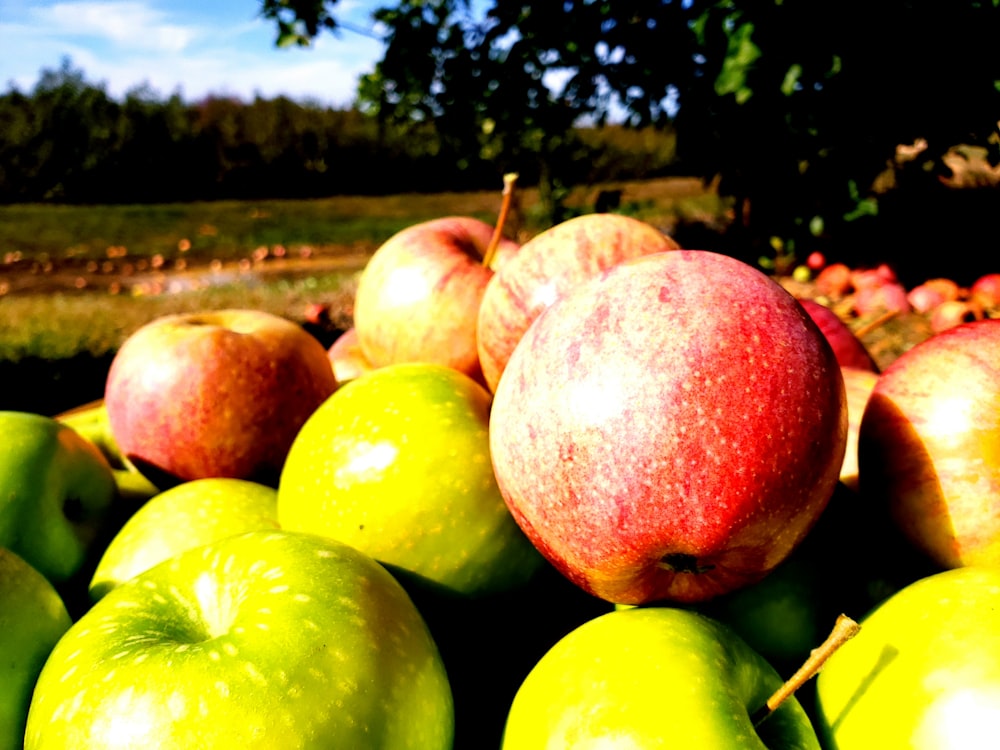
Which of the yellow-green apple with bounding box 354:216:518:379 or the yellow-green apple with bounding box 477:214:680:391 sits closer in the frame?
the yellow-green apple with bounding box 477:214:680:391

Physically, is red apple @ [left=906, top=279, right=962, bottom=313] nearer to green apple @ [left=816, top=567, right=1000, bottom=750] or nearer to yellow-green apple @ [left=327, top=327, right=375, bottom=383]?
yellow-green apple @ [left=327, top=327, right=375, bottom=383]

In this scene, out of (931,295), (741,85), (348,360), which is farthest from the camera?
(931,295)

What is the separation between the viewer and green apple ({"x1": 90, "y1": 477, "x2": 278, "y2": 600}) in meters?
1.36

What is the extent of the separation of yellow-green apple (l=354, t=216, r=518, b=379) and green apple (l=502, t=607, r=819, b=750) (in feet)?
3.14

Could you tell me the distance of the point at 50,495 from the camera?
141cm

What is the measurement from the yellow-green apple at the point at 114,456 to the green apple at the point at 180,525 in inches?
11.3

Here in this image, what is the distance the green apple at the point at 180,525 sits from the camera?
136 cm

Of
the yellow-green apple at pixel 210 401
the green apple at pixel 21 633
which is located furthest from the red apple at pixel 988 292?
the green apple at pixel 21 633

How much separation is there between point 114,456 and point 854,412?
1852 mm

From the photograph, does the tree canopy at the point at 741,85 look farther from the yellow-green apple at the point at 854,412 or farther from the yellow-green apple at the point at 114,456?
the yellow-green apple at the point at 114,456

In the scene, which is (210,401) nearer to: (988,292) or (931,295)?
(931,295)

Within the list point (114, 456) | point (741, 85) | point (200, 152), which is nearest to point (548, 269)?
point (114, 456)

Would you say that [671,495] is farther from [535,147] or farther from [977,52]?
[535,147]

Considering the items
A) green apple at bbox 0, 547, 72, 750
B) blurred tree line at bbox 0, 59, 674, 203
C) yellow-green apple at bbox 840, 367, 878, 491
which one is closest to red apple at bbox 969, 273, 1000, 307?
yellow-green apple at bbox 840, 367, 878, 491
